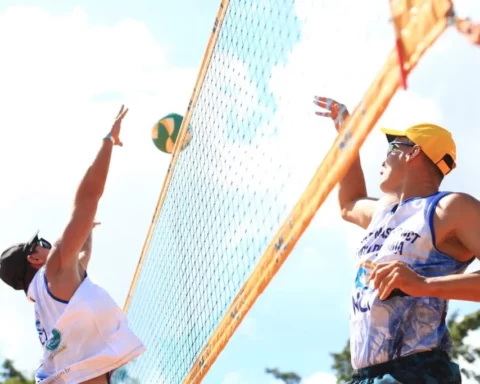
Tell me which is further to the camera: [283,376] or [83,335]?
[283,376]

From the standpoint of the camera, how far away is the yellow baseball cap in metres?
4.82

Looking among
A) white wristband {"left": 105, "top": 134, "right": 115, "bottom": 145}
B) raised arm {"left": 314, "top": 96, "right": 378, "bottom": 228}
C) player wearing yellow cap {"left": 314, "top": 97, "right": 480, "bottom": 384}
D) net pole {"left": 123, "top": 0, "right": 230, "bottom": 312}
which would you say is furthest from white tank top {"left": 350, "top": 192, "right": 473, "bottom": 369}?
net pole {"left": 123, "top": 0, "right": 230, "bottom": 312}

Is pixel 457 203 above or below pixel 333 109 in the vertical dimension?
below

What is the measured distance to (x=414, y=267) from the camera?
15.0 ft

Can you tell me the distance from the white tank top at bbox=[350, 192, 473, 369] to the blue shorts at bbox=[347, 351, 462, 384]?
0.03 meters

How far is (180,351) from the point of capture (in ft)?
23.2

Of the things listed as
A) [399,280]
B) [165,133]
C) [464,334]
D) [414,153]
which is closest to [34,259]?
[414,153]

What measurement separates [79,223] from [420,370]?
6.92 ft

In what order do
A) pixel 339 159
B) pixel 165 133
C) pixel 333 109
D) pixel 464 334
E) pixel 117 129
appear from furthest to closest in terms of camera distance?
1. pixel 464 334
2. pixel 165 133
3. pixel 117 129
4. pixel 333 109
5. pixel 339 159

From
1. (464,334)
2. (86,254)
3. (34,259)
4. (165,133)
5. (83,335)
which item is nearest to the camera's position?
(83,335)

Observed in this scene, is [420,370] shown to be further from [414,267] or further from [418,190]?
[418,190]

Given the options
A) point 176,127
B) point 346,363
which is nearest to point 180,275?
point 176,127

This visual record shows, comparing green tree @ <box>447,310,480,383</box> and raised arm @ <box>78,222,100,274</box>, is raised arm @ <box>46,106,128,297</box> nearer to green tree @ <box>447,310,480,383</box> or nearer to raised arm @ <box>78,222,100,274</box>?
raised arm @ <box>78,222,100,274</box>

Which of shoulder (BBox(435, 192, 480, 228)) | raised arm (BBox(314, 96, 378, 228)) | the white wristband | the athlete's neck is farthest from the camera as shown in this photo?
the white wristband
